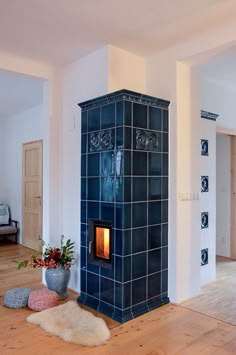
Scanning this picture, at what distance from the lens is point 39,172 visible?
5.86 m

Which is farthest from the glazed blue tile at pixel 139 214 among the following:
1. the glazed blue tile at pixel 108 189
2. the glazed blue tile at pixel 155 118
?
the glazed blue tile at pixel 155 118

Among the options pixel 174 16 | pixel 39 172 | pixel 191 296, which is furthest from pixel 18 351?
pixel 39 172

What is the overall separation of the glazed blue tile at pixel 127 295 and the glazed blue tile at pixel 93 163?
43.7 inches

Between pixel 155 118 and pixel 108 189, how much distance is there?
0.89m

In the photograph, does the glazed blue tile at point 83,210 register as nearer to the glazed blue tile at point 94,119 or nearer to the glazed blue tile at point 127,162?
the glazed blue tile at point 127,162

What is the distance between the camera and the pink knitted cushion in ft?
9.89

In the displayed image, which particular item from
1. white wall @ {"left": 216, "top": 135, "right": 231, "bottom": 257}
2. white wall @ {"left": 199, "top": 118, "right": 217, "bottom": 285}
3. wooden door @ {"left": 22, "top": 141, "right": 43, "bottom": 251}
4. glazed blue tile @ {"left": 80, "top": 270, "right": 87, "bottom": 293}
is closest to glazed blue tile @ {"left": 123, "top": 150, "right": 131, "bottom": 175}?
glazed blue tile @ {"left": 80, "top": 270, "right": 87, "bottom": 293}

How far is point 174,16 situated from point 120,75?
0.85 m

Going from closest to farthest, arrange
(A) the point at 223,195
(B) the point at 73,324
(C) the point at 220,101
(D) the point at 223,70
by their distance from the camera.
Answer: (B) the point at 73,324, (D) the point at 223,70, (C) the point at 220,101, (A) the point at 223,195

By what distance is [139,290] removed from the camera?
2.95m

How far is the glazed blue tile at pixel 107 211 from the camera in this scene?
9.52 feet

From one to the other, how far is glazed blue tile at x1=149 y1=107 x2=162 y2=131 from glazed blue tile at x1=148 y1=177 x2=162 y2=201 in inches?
20.8

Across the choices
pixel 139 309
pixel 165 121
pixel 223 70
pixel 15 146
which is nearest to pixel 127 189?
pixel 165 121

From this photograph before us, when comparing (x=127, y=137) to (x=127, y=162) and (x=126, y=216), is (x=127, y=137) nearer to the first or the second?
(x=127, y=162)
